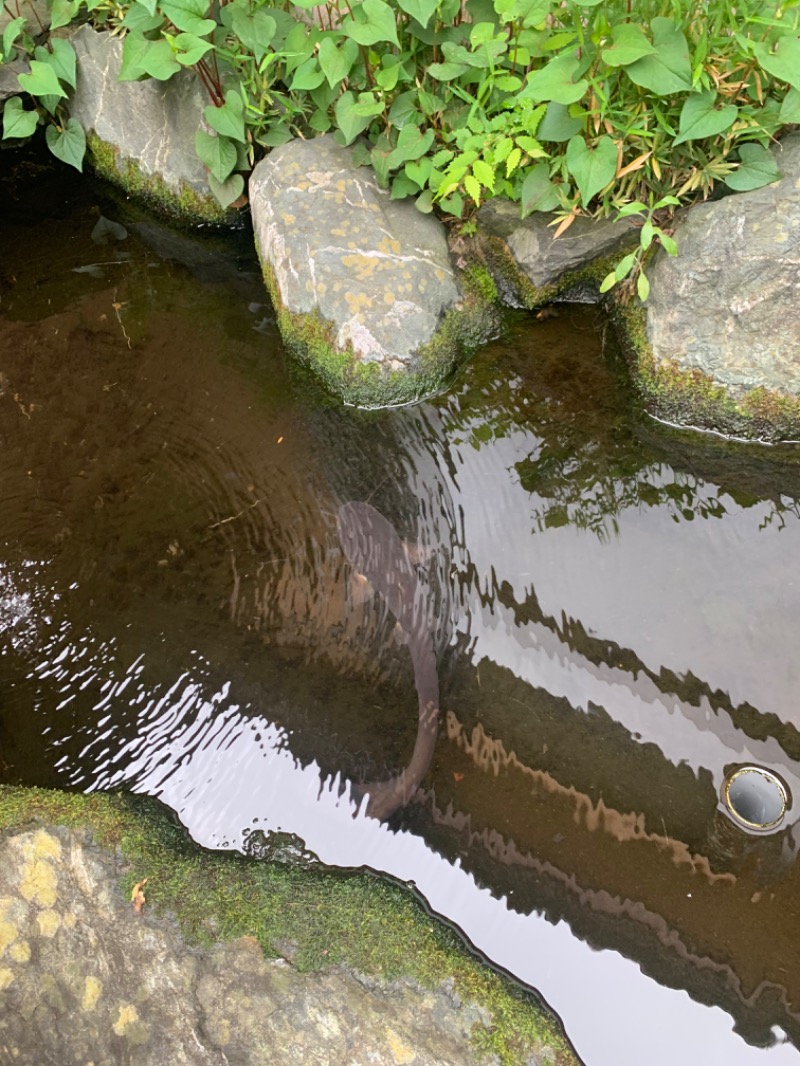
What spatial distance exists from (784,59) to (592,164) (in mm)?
715

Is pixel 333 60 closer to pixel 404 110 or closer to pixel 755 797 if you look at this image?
pixel 404 110

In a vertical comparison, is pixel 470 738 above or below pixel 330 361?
below

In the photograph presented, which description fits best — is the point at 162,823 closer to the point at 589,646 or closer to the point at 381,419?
the point at 589,646

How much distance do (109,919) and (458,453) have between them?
7.44 ft

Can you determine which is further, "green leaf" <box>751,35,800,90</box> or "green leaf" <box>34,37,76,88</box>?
"green leaf" <box>34,37,76,88</box>

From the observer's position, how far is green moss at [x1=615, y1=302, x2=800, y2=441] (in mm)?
3203

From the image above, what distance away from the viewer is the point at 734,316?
10.4 feet

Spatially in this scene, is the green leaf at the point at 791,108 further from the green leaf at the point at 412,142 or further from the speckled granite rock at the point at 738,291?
the green leaf at the point at 412,142

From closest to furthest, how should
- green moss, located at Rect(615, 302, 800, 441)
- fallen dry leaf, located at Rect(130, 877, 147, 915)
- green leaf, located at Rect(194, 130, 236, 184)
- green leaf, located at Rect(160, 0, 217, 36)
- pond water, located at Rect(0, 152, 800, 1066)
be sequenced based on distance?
fallen dry leaf, located at Rect(130, 877, 147, 915)
pond water, located at Rect(0, 152, 800, 1066)
green moss, located at Rect(615, 302, 800, 441)
green leaf, located at Rect(160, 0, 217, 36)
green leaf, located at Rect(194, 130, 236, 184)

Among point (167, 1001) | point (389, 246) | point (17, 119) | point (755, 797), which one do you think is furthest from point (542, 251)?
point (167, 1001)

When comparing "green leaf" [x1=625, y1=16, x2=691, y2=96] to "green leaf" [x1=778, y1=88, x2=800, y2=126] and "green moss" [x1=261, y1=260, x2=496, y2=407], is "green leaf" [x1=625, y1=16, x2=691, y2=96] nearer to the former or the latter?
"green leaf" [x1=778, y1=88, x2=800, y2=126]

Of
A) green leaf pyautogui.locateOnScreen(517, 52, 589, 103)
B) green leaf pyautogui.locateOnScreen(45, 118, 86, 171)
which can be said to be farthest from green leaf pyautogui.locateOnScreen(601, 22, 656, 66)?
A: green leaf pyautogui.locateOnScreen(45, 118, 86, 171)

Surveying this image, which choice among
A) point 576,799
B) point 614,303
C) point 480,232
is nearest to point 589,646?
point 576,799

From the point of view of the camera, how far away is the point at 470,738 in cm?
282
